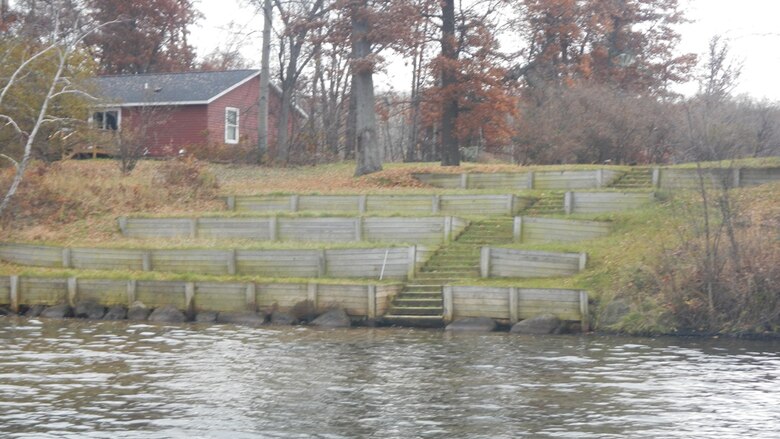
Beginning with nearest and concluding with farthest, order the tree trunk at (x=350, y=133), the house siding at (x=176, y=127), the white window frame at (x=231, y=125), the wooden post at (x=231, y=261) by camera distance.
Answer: the wooden post at (x=231, y=261) → the house siding at (x=176, y=127) → the white window frame at (x=231, y=125) → the tree trunk at (x=350, y=133)

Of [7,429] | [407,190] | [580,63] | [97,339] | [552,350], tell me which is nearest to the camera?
[7,429]

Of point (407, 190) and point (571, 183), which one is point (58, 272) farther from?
point (571, 183)

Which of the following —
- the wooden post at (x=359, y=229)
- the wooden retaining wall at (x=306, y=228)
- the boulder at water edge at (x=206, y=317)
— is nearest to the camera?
the boulder at water edge at (x=206, y=317)

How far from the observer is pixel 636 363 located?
56.4 feet

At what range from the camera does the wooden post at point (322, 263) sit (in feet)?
80.0

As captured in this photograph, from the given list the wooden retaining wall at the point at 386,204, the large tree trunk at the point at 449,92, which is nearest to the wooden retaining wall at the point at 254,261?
the wooden retaining wall at the point at 386,204

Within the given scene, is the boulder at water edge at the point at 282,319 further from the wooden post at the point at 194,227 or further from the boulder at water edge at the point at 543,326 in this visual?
the wooden post at the point at 194,227

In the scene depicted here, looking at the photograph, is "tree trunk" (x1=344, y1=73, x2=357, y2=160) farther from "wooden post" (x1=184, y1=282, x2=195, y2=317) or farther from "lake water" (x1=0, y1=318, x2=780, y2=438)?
"lake water" (x1=0, y1=318, x2=780, y2=438)

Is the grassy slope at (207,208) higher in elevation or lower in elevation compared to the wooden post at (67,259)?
higher

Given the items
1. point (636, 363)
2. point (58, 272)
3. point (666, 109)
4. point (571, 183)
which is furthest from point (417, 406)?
point (666, 109)

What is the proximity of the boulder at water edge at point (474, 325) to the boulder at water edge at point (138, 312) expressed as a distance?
279 inches

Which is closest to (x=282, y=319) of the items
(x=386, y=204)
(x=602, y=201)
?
(x=386, y=204)

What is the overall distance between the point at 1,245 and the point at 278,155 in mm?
17595

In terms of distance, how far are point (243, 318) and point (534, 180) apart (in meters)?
11.0
